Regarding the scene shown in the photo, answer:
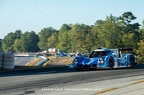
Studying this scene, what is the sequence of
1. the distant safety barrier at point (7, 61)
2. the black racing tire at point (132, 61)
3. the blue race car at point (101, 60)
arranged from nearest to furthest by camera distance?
the blue race car at point (101, 60) → the black racing tire at point (132, 61) → the distant safety barrier at point (7, 61)

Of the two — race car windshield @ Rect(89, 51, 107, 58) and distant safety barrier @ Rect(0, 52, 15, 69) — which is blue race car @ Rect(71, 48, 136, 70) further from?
distant safety barrier @ Rect(0, 52, 15, 69)

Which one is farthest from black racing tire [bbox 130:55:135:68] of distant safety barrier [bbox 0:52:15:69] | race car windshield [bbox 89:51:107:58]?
distant safety barrier [bbox 0:52:15:69]

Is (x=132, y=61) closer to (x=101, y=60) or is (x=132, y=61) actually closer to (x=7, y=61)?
(x=101, y=60)

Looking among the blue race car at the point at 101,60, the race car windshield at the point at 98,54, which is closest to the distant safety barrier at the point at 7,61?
the blue race car at the point at 101,60

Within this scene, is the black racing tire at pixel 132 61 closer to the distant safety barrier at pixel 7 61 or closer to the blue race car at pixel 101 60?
the blue race car at pixel 101 60

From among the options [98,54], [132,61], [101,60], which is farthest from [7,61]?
[132,61]

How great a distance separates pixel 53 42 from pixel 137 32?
8270 cm

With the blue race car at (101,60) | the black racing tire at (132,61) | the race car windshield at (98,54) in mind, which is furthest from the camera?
the black racing tire at (132,61)

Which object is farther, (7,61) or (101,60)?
(7,61)

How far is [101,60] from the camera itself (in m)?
20.2

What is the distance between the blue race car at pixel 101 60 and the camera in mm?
20125

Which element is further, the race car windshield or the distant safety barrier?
the distant safety barrier

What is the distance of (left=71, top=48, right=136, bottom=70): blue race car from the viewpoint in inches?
792

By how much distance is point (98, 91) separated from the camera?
1045 cm
